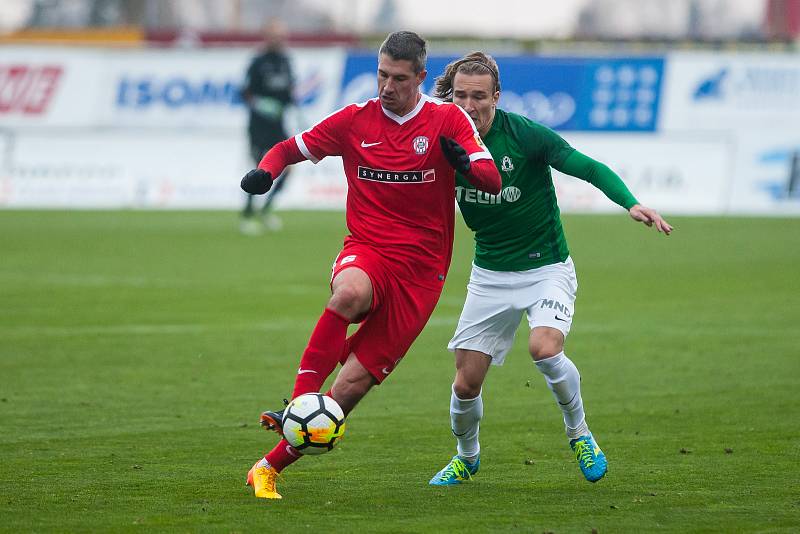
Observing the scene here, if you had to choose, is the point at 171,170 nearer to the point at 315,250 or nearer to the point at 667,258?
the point at 315,250

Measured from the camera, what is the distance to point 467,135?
263 inches

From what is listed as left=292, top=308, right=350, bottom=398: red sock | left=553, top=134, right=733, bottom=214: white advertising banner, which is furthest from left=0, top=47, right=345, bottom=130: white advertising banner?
left=292, top=308, right=350, bottom=398: red sock

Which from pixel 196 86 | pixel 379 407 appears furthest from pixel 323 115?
pixel 379 407

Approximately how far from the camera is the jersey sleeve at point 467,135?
21.6 feet

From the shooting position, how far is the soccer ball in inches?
242

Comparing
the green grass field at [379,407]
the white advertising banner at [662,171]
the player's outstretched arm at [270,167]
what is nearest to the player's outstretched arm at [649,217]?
the green grass field at [379,407]

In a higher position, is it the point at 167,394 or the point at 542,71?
the point at 167,394

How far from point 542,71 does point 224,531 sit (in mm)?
22120

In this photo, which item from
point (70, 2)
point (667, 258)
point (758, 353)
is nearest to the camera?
point (758, 353)

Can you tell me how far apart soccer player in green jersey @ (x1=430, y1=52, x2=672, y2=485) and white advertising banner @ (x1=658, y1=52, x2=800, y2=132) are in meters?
19.6

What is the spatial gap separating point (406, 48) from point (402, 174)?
588 mm

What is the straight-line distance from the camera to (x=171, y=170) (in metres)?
27.8

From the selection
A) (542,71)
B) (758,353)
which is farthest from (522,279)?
(542,71)

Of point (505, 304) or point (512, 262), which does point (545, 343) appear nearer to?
point (505, 304)
